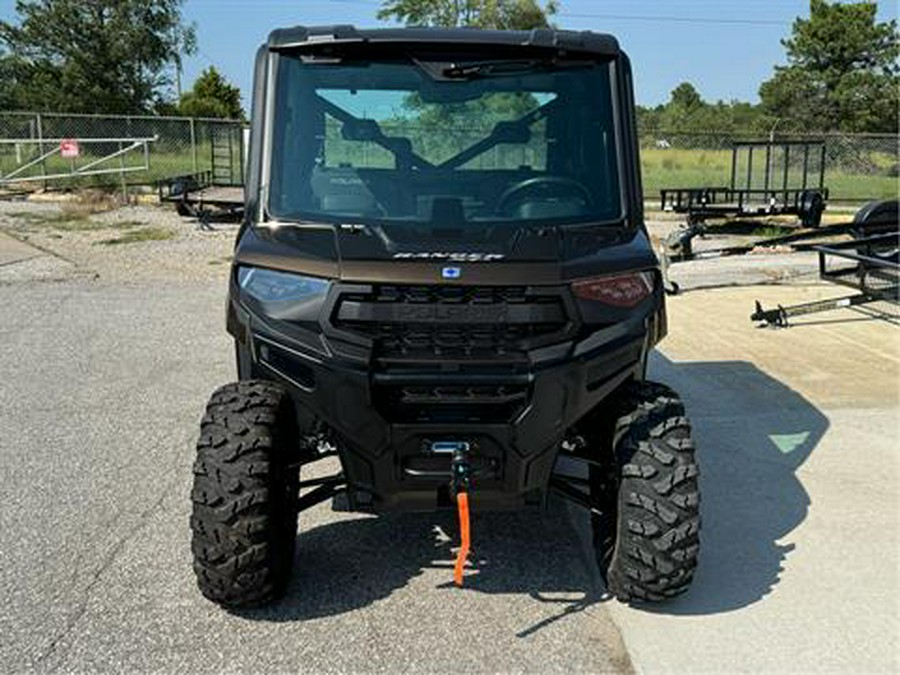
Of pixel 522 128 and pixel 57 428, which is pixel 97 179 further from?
pixel 522 128

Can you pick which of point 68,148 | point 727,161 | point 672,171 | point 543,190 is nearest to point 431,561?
point 543,190

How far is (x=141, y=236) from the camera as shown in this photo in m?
16.2

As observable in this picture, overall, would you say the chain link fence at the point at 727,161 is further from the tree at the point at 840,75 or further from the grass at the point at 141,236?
the tree at the point at 840,75

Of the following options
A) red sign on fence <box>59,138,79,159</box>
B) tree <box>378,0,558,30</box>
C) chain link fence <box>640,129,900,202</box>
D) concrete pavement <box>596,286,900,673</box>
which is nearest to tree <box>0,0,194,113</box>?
tree <box>378,0,558,30</box>

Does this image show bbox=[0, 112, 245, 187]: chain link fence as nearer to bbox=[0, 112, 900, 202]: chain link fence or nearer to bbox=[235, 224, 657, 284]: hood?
bbox=[0, 112, 900, 202]: chain link fence

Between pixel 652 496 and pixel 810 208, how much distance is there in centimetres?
1490

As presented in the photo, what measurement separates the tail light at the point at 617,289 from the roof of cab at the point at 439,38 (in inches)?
39.1

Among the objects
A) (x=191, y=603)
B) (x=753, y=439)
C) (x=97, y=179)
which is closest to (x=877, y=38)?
(x=97, y=179)

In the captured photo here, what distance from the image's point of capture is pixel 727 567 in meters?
3.94

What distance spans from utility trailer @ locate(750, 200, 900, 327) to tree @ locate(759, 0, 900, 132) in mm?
43323

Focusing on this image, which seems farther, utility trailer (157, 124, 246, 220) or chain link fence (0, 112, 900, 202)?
chain link fence (0, 112, 900, 202)

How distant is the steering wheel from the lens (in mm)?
3793

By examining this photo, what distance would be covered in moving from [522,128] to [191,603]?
8.07ft

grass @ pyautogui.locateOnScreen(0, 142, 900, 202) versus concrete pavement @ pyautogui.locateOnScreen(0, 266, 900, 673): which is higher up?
grass @ pyautogui.locateOnScreen(0, 142, 900, 202)
